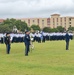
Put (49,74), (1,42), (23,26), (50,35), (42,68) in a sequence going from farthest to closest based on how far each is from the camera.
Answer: (23,26), (50,35), (1,42), (42,68), (49,74)

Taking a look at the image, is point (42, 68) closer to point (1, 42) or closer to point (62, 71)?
point (62, 71)

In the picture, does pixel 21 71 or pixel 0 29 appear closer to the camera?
pixel 21 71

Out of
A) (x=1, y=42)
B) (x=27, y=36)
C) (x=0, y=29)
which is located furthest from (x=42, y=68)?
(x=0, y=29)

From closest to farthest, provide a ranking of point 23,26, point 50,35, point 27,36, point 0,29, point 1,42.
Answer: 1. point 27,36
2. point 1,42
3. point 50,35
4. point 0,29
5. point 23,26

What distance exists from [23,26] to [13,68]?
131m

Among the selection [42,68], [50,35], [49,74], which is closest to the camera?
[49,74]

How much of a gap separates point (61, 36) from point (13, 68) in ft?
142

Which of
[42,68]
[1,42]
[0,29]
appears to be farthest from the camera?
[0,29]

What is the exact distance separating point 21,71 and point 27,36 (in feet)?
28.3

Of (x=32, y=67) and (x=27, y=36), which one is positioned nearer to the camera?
(x=32, y=67)

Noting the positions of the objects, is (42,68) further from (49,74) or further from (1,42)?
(1,42)

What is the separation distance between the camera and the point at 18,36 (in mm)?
50781

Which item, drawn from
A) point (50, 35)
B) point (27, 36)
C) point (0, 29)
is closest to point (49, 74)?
point (27, 36)

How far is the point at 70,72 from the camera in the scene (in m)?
14.8
